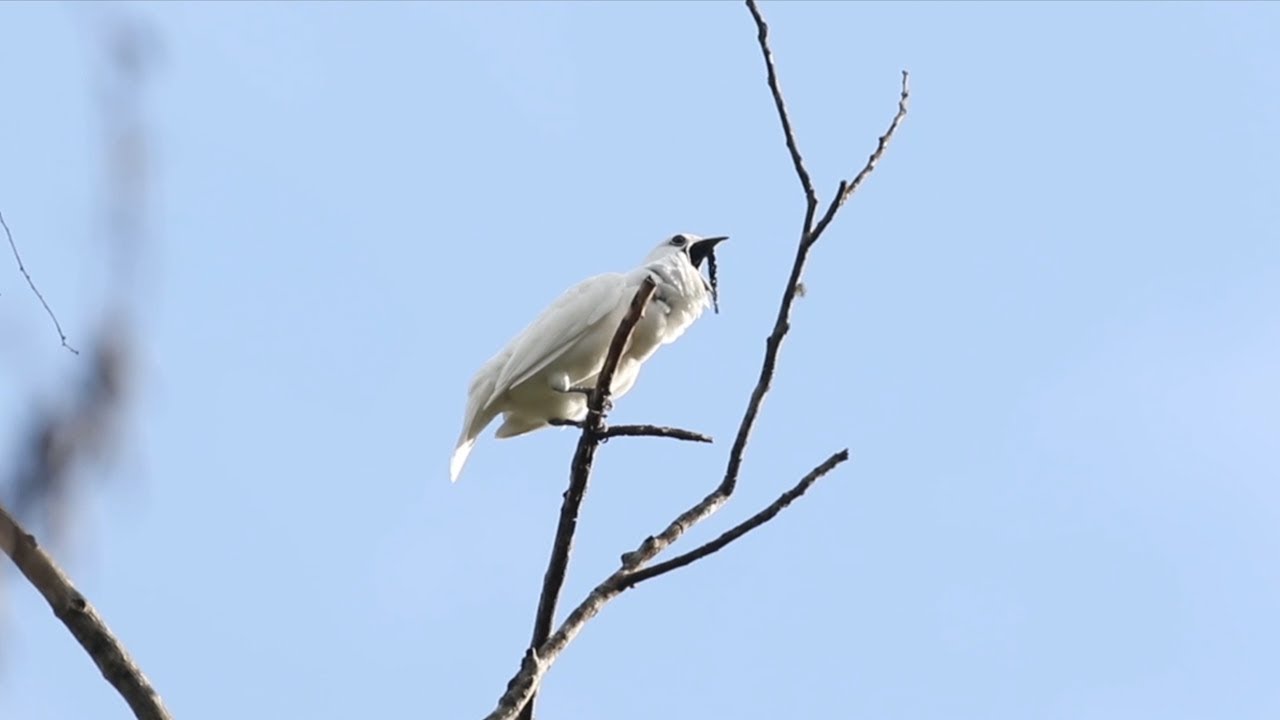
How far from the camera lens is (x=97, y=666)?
327cm

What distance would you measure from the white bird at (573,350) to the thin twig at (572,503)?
209 centimetres

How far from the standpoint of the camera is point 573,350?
7.21 metres

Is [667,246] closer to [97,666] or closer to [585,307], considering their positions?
[585,307]

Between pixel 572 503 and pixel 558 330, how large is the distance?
2926mm

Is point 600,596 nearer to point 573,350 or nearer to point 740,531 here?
point 740,531

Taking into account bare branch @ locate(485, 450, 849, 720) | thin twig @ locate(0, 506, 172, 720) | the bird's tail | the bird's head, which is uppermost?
the bird's head

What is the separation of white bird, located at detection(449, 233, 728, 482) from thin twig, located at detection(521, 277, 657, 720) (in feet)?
6.85

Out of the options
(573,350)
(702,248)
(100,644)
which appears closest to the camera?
(100,644)

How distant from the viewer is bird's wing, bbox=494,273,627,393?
7172 millimetres

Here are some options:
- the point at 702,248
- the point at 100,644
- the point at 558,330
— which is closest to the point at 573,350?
the point at 558,330

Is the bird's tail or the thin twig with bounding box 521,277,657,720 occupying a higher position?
the bird's tail

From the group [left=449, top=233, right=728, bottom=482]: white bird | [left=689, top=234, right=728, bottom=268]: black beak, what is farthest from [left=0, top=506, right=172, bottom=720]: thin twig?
[left=689, top=234, right=728, bottom=268]: black beak

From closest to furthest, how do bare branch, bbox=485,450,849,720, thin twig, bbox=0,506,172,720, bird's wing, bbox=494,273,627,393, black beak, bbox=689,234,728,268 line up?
thin twig, bbox=0,506,172,720, bare branch, bbox=485,450,849,720, bird's wing, bbox=494,273,627,393, black beak, bbox=689,234,728,268

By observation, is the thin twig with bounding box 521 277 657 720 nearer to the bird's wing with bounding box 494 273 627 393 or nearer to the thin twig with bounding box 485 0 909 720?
the thin twig with bounding box 485 0 909 720
